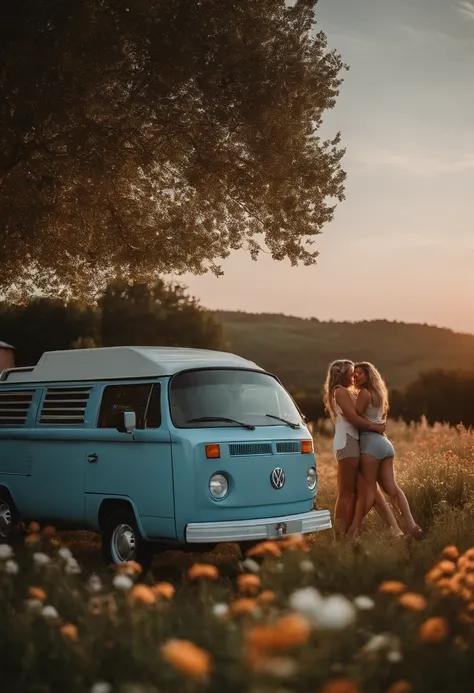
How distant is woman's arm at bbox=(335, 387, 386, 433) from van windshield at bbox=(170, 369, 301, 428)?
0.97 m

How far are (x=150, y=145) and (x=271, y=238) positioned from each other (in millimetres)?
3168

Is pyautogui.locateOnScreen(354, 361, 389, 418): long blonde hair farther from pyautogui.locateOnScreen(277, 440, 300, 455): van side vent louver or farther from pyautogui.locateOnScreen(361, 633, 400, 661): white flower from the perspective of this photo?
pyautogui.locateOnScreen(361, 633, 400, 661): white flower

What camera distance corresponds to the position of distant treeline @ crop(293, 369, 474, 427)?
40.8 meters

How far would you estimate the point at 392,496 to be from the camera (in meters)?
11.0

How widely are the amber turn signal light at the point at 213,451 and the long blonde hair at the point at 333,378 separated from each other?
2.60m

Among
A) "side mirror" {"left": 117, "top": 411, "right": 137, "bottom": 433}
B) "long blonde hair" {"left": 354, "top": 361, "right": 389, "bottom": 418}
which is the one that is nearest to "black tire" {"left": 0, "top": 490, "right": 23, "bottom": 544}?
"side mirror" {"left": 117, "top": 411, "right": 137, "bottom": 433}

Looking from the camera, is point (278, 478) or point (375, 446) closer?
point (278, 478)

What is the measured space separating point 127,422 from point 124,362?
948mm

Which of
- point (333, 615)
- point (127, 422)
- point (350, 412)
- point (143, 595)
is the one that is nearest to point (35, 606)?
point (143, 595)

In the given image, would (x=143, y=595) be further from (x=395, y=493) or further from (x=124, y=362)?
(x=395, y=493)

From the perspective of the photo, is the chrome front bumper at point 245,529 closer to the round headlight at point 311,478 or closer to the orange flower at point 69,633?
the round headlight at point 311,478

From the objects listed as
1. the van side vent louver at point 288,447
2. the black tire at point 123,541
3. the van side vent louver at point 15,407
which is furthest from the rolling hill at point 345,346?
the black tire at point 123,541

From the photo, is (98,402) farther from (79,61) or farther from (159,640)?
(79,61)

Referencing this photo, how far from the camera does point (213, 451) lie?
8789mm
